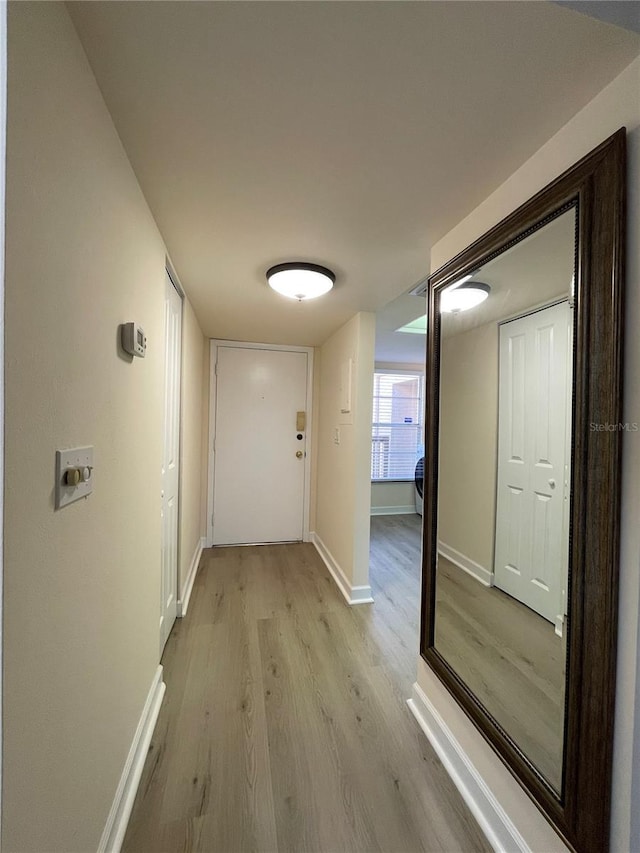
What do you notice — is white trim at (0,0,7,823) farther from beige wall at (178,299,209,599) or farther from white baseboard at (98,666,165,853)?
beige wall at (178,299,209,599)

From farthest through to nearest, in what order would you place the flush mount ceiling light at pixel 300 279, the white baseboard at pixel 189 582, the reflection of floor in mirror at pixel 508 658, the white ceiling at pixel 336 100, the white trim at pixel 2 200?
the white baseboard at pixel 189 582
the flush mount ceiling light at pixel 300 279
the reflection of floor in mirror at pixel 508 658
the white ceiling at pixel 336 100
the white trim at pixel 2 200

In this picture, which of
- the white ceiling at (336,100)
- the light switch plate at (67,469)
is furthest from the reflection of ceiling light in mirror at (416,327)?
the light switch plate at (67,469)

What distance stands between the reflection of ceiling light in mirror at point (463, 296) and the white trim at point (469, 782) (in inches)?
69.3

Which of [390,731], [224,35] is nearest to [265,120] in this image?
[224,35]

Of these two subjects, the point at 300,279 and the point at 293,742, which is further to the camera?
the point at 300,279

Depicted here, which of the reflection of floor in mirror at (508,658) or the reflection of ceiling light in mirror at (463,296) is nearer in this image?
the reflection of floor in mirror at (508,658)

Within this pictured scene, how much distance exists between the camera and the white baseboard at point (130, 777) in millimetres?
1017

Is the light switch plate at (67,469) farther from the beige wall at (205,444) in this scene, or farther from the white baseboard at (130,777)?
the beige wall at (205,444)

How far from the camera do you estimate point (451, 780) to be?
1.29m

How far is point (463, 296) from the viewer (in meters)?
1.45

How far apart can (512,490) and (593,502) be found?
0.47 metres

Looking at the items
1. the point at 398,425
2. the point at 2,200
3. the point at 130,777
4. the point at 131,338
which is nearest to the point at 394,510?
the point at 398,425

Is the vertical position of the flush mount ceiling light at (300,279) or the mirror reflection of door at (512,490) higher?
the flush mount ceiling light at (300,279)

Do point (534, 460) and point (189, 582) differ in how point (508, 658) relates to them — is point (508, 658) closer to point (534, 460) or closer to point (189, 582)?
point (534, 460)
